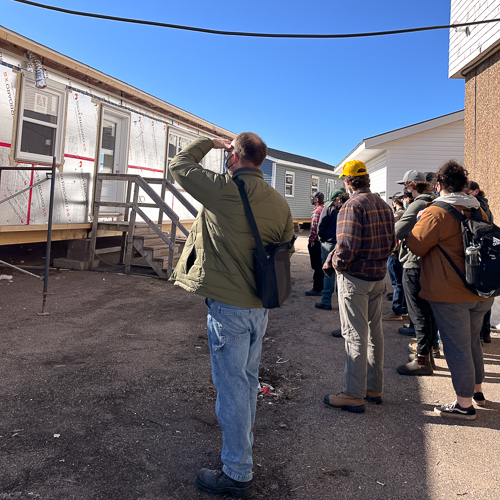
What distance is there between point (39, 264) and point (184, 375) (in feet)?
23.6

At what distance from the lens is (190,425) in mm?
3125

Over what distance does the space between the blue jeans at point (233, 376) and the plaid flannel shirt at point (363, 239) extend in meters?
1.30

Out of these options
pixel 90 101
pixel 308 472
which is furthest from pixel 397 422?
pixel 90 101

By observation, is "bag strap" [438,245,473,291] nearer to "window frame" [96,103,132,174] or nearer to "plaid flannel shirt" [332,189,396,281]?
"plaid flannel shirt" [332,189,396,281]

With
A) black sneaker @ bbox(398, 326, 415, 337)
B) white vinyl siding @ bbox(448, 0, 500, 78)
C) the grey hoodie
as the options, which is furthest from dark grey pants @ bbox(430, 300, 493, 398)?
white vinyl siding @ bbox(448, 0, 500, 78)

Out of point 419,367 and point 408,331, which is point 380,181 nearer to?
point 408,331

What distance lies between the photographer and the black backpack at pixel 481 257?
305 cm

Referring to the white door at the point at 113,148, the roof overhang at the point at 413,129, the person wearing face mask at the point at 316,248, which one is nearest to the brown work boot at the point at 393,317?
the person wearing face mask at the point at 316,248

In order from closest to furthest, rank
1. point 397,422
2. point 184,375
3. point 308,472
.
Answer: point 308,472 < point 397,422 < point 184,375

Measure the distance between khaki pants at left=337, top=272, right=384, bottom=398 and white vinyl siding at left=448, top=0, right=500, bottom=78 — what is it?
17.0ft

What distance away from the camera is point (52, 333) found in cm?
508

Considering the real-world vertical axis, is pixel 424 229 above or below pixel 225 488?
above

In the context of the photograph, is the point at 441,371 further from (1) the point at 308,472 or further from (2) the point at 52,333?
(2) the point at 52,333

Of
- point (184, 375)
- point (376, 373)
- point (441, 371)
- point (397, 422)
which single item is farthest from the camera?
point (441, 371)
